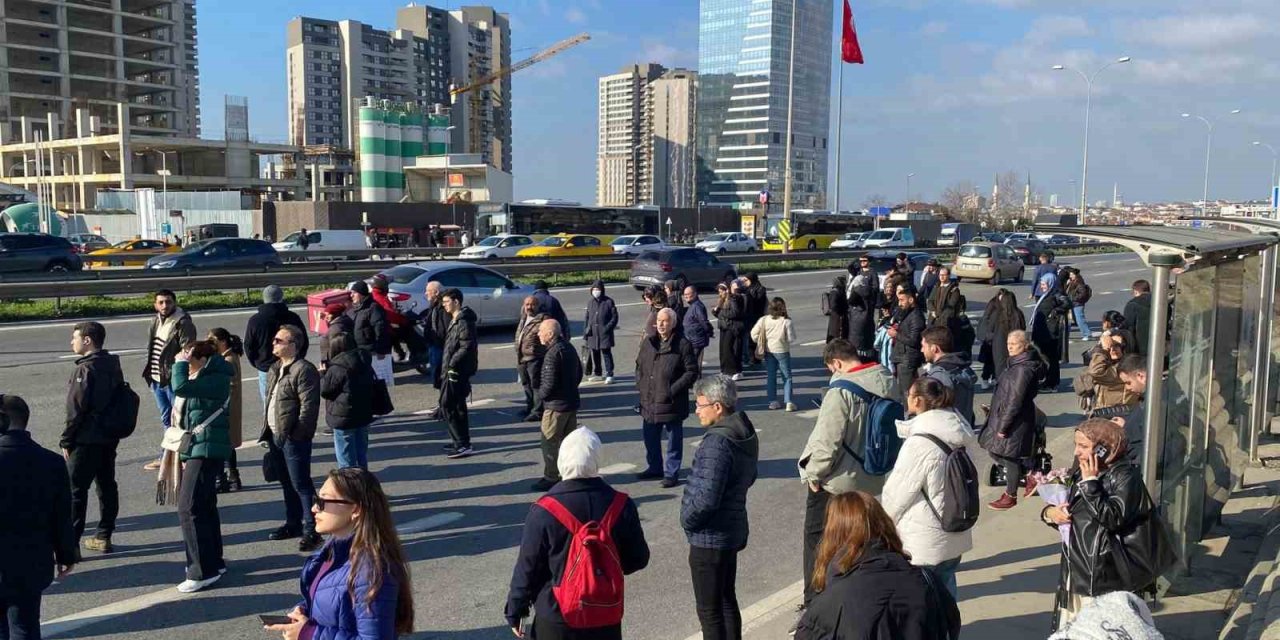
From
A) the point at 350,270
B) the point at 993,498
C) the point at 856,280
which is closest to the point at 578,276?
the point at 350,270

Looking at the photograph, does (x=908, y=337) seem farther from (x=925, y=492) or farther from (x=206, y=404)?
(x=206, y=404)

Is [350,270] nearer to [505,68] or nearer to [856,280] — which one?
[856,280]

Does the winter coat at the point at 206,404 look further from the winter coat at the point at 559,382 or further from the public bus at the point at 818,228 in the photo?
the public bus at the point at 818,228

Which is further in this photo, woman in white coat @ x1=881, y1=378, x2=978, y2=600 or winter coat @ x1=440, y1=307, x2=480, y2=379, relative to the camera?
winter coat @ x1=440, y1=307, x2=480, y2=379

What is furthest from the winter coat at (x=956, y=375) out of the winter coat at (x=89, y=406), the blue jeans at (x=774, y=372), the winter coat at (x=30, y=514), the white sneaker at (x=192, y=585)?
the winter coat at (x=89, y=406)

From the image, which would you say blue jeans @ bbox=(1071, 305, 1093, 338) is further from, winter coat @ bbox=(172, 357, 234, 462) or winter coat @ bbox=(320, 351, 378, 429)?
winter coat @ bbox=(172, 357, 234, 462)

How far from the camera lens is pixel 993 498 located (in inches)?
341

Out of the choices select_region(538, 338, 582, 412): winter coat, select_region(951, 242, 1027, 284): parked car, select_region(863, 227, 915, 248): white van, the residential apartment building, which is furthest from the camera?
the residential apartment building

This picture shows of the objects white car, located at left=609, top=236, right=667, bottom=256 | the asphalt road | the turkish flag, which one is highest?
the turkish flag

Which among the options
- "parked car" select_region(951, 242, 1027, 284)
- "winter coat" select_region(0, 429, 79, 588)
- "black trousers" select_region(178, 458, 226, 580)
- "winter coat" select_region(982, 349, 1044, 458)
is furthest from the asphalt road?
"parked car" select_region(951, 242, 1027, 284)

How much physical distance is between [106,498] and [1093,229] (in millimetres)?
7272

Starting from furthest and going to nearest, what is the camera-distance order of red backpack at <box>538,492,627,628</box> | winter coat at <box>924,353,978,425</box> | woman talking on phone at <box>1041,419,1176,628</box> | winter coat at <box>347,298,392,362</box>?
winter coat at <box>347,298,392,362</box>
winter coat at <box>924,353,978,425</box>
woman talking on phone at <box>1041,419,1176,628</box>
red backpack at <box>538,492,627,628</box>

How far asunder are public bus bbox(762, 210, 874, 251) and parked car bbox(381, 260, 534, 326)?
3835cm

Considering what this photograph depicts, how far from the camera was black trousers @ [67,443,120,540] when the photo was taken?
6852mm
